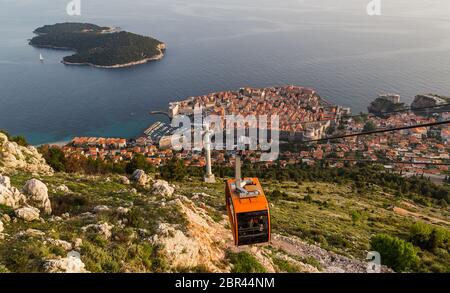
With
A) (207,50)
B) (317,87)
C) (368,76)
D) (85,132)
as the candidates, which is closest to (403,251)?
(85,132)

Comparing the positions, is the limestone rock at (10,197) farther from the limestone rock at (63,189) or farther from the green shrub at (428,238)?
the green shrub at (428,238)

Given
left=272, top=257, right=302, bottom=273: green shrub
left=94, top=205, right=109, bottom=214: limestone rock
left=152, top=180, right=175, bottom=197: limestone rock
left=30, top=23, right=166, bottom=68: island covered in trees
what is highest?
left=30, top=23, right=166, bottom=68: island covered in trees

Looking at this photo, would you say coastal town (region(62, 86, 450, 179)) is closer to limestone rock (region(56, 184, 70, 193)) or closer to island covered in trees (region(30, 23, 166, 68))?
limestone rock (region(56, 184, 70, 193))

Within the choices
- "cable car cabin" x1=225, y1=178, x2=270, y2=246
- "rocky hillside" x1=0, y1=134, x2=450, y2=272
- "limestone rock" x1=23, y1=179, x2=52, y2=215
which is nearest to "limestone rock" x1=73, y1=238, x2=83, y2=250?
"rocky hillside" x1=0, y1=134, x2=450, y2=272

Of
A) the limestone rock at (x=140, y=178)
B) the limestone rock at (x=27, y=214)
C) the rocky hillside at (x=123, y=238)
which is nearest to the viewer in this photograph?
the rocky hillside at (x=123, y=238)

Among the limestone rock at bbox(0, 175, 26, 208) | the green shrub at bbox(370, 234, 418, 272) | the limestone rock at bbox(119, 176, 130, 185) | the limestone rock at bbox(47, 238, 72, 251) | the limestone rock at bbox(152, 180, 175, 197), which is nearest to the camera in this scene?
the limestone rock at bbox(47, 238, 72, 251)

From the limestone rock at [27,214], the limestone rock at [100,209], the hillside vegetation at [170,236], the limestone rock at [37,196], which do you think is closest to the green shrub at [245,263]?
the hillside vegetation at [170,236]

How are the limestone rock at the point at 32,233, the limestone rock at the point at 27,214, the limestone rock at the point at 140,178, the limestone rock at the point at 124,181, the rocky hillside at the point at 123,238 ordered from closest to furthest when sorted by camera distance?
the rocky hillside at the point at 123,238
the limestone rock at the point at 32,233
the limestone rock at the point at 27,214
the limestone rock at the point at 124,181
the limestone rock at the point at 140,178
